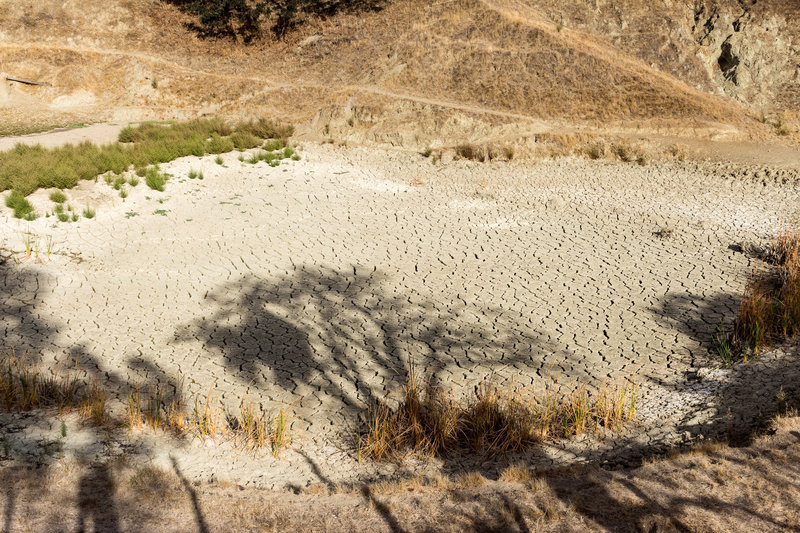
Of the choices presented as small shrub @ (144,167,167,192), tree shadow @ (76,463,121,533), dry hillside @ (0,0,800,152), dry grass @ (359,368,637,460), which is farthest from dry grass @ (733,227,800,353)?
small shrub @ (144,167,167,192)

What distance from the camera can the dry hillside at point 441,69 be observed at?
16.9m

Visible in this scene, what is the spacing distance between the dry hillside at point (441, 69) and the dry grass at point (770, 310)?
8.50 meters

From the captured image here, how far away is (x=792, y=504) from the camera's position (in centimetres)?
413

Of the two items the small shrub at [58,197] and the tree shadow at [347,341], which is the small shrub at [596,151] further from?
the small shrub at [58,197]

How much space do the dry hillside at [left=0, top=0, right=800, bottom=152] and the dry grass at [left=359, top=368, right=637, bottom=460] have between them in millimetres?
11322

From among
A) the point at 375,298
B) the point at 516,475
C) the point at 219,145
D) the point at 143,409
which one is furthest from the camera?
the point at 219,145

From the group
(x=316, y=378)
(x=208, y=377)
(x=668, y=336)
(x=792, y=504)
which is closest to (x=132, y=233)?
(x=208, y=377)

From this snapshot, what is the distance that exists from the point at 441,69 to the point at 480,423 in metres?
15.0

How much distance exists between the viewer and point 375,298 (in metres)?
8.62

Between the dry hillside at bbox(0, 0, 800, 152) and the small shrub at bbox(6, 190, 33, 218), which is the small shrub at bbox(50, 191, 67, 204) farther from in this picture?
the dry hillside at bbox(0, 0, 800, 152)

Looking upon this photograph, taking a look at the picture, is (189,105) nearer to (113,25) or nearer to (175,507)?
(113,25)

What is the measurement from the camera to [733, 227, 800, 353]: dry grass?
23.4 ft

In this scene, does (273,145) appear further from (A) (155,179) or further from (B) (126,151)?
(A) (155,179)

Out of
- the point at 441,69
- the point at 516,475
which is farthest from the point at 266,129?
the point at 516,475
